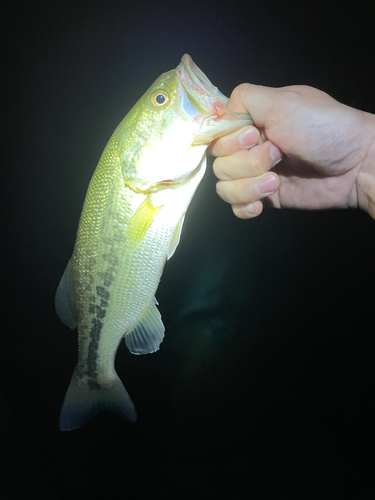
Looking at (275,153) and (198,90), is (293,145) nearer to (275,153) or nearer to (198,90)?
(275,153)

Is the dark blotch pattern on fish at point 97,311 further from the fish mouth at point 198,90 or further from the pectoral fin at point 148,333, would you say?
the fish mouth at point 198,90

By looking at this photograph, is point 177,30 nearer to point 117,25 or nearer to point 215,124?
point 117,25

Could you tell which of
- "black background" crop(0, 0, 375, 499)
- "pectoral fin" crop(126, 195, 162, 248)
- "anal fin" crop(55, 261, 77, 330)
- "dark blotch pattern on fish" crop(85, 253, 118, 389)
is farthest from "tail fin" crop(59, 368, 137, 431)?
"black background" crop(0, 0, 375, 499)

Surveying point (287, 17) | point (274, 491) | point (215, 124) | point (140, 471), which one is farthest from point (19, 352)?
point (287, 17)

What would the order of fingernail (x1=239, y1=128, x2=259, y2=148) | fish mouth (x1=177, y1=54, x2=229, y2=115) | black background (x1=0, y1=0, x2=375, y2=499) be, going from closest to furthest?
fish mouth (x1=177, y1=54, x2=229, y2=115), fingernail (x1=239, y1=128, x2=259, y2=148), black background (x1=0, y1=0, x2=375, y2=499)

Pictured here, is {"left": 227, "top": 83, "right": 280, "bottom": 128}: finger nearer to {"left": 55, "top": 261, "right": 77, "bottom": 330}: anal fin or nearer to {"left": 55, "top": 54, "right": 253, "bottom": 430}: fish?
{"left": 55, "top": 54, "right": 253, "bottom": 430}: fish

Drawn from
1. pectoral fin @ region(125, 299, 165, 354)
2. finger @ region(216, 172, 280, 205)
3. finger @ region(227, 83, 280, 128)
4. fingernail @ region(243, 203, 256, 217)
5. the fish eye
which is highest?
finger @ region(227, 83, 280, 128)

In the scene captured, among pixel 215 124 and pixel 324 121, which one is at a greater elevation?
pixel 324 121
